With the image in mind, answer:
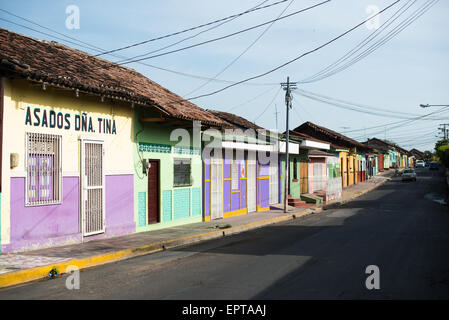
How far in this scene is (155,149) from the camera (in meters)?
14.9

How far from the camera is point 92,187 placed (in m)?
12.2

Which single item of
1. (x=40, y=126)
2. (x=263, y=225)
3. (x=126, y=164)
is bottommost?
(x=263, y=225)

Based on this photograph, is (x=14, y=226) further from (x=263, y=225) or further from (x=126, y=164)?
(x=263, y=225)

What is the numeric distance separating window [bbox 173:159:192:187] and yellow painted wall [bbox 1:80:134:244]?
2.62 meters

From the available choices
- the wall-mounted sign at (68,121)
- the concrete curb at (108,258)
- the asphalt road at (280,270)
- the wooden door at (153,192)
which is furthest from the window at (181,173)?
the wall-mounted sign at (68,121)

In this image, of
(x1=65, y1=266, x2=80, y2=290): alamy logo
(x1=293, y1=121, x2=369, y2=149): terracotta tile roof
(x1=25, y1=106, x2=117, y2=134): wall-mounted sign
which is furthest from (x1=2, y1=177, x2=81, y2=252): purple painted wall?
(x1=293, y1=121, x2=369, y2=149): terracotta tile roof

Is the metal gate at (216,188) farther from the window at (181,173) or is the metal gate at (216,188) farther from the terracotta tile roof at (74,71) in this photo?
the terracotta tile roof at (74,71)

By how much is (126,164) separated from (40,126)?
11.0 ft

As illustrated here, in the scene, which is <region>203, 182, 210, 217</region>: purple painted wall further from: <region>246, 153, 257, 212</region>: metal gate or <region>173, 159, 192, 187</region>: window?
<region>246, 153, 257, 212</region>: metal gate

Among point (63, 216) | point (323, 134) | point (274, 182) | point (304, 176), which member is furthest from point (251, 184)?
point (323, 134)

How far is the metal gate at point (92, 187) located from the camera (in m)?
11.9
